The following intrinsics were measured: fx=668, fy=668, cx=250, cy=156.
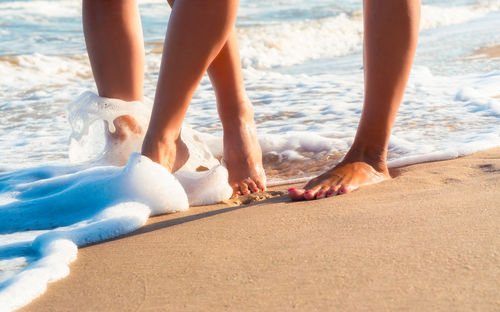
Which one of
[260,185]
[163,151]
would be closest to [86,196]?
[163,151]

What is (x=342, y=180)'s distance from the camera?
1972 mm

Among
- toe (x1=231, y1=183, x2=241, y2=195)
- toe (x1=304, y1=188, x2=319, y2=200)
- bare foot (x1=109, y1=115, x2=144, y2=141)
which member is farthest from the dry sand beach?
bare foot (x1=109, y1=115, x2=144, y2=141)

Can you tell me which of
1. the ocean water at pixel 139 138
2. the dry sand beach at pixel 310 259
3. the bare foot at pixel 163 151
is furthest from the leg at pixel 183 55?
the dry sand beach at pixel 310 259

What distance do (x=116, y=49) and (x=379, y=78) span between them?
3.08ft

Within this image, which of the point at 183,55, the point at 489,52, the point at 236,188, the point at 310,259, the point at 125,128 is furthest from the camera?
the point at 489,52

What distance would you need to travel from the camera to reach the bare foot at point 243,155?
2.23 metres

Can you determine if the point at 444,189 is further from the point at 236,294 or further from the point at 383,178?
the point at 236,294

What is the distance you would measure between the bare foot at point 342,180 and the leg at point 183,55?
15.9 inches

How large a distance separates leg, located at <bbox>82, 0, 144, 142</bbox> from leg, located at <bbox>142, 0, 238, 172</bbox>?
458 mm

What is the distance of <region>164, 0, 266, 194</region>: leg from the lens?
2252mm

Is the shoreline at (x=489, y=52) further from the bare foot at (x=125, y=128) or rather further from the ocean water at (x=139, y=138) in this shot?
the bare foot at (x=125, y=128)

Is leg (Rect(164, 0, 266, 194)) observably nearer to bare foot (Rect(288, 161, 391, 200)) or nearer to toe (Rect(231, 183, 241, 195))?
toe (Rect(231, 183, 241, 195))

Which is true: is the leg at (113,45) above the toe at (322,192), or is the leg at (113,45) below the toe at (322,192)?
above

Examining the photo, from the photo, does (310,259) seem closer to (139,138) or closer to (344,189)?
(344,189)
